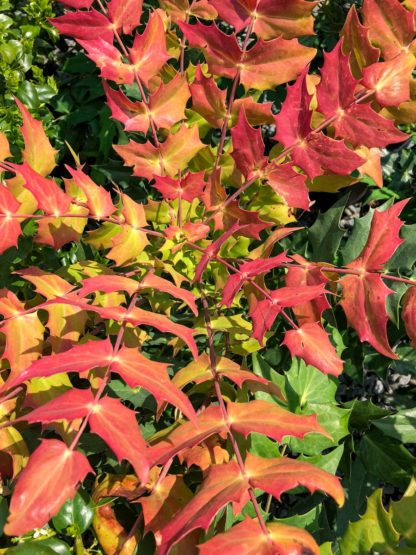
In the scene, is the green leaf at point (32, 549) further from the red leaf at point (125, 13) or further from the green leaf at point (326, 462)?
the red leaf at point (125, 13)

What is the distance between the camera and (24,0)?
1585 millimetres

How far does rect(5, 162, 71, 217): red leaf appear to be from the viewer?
29.9 inches

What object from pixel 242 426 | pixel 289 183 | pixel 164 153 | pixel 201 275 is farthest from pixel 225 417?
pixel 164 153

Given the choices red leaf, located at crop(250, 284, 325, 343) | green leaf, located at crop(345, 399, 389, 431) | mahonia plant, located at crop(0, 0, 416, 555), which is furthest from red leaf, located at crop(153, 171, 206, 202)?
green leaf, located at crop(345, 399, 389, 431)

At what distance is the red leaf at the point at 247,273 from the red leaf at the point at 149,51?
0.37m

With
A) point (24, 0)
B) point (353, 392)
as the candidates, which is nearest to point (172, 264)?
point (353, 392)

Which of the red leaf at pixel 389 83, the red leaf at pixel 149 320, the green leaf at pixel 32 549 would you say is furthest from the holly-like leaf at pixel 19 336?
the red leaf at pixel 389 83

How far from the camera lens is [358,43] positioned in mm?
893

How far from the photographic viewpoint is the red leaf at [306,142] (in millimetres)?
811

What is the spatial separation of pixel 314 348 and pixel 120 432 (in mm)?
285

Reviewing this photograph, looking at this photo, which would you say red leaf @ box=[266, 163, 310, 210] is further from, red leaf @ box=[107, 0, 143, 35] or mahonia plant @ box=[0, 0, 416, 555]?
red leaf @ box=[107, 0, 143, 35]

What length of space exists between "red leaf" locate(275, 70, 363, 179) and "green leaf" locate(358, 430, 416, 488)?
1.52 feet

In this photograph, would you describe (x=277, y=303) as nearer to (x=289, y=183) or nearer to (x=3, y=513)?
(x=289, y=183)

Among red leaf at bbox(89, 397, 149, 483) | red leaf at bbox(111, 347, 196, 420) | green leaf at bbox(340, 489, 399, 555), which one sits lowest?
green leaf at bbox(340, 489, 399, 555)
